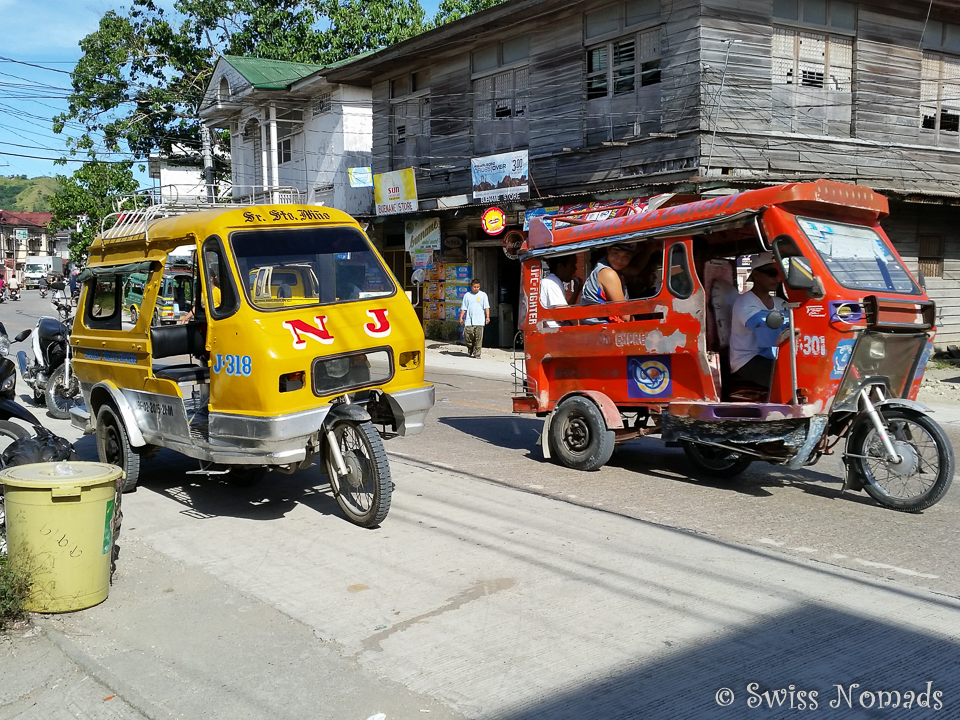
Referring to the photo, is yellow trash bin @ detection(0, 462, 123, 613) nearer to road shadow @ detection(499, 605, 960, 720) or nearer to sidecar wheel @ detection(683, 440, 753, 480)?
road shadow @ detection(499, 605, 960, 720)

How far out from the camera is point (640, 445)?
9922 millimetres

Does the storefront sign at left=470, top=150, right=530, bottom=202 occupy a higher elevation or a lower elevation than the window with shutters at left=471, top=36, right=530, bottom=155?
lower

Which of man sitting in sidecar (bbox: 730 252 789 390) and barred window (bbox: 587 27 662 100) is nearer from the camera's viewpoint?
man sitting in sidecar (bbox: 730 252 789 390)

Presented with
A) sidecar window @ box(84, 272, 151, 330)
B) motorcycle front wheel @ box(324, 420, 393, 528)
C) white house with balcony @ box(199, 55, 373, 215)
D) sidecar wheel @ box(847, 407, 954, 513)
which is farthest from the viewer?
white house with balcony @ box(199, 55, 373, 215)

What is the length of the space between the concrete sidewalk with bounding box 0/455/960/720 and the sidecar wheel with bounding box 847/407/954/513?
1.62 meters

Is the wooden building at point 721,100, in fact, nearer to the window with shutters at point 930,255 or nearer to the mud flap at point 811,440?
the window with shutters at point 930,255

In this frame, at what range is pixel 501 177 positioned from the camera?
20422mm

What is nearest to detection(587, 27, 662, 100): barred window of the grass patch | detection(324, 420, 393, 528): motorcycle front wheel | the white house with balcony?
the white house with balcony

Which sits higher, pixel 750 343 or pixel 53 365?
pixel 750 343

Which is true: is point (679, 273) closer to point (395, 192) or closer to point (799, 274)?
point (799, 274)

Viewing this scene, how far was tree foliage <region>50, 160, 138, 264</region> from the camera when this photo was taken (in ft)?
148

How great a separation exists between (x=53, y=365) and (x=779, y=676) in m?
11.3

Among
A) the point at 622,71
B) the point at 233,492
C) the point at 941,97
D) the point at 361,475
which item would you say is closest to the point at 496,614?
the point at 361,475

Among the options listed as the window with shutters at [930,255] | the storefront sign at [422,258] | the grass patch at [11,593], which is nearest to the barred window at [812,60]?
the window with shutters at [930,255]
